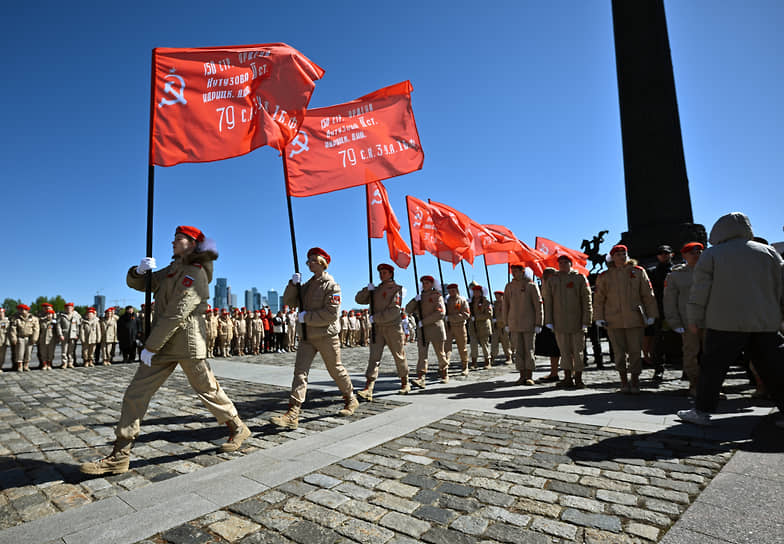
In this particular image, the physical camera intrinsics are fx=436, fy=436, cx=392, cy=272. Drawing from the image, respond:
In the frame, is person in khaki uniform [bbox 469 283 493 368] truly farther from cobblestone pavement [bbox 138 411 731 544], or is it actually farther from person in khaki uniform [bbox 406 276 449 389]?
cobblestone pavement [bbox 138 411 731 544]

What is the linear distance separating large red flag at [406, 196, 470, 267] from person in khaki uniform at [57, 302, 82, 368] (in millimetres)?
12092

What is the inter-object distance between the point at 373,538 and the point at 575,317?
19.3 ft

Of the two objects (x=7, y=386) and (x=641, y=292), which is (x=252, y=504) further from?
(x=7, y=386)

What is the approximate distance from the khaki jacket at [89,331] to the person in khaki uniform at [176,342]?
13.2m

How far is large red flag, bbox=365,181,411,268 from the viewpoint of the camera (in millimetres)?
9203

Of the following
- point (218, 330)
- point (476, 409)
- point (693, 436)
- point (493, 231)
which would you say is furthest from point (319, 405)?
point (218, 330)

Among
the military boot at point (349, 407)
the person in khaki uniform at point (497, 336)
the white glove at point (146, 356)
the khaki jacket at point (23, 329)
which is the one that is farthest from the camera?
the khaki jacket at point (23, 329)

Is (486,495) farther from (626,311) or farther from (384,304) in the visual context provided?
(626,311)

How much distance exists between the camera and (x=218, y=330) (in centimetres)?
1884

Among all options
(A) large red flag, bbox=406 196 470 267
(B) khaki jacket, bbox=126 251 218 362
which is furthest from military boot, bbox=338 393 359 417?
(A) large red flag, bbox=406 196 470 267

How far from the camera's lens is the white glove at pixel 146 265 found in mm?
3898

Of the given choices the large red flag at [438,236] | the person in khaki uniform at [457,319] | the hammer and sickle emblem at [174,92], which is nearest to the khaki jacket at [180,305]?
the hammer and sickle emblem at [174,92]

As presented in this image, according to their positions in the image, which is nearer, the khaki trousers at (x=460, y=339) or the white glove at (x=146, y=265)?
the white glove at (x=146, y=265)

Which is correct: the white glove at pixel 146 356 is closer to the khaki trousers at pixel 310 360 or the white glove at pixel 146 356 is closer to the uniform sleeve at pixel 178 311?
the uniform sleeve at pixel 178 311
